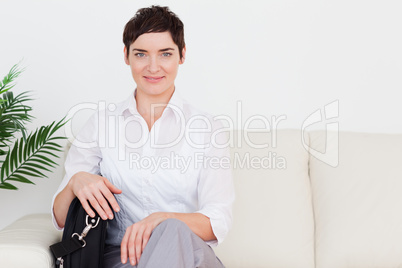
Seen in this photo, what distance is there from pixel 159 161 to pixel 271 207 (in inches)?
26.5

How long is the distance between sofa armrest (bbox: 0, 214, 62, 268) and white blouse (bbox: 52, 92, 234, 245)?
10cm

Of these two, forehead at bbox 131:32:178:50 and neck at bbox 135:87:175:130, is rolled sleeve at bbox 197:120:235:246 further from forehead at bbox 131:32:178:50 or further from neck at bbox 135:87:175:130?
forehead at bbox 131:32:178:50

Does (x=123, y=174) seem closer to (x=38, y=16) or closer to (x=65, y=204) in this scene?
(x=65, y=204)

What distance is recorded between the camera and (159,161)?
178 centimetres

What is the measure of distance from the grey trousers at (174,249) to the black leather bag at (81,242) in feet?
0.92

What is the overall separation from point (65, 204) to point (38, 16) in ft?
4.64

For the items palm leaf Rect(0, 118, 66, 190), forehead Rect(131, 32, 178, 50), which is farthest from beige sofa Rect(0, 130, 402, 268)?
forehead Rect(131, 32, 178, 50)

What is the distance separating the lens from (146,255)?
4.33 ft

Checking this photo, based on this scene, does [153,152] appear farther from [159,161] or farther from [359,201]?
[359,201]

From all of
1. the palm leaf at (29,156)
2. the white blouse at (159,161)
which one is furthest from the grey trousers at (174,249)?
the palm leaf at (29,156)

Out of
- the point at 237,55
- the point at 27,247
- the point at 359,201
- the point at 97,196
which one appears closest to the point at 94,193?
the point at 97,196

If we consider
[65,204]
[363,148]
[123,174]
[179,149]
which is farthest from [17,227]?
[363,148]

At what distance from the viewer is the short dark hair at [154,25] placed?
5.73ft

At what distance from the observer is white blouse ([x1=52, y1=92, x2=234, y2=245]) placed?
1.73m
